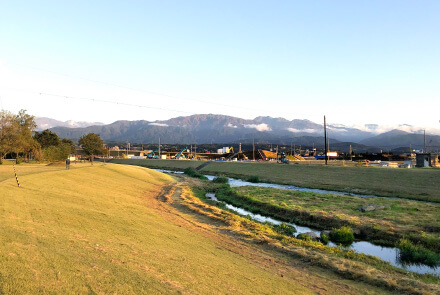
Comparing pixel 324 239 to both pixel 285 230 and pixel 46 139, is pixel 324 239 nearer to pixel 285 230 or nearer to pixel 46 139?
pixel 285 230

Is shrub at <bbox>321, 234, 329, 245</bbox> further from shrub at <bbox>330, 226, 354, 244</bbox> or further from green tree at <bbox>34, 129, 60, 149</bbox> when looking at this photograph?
green tree at <bbox>34, 129, 60, 149</bbox>

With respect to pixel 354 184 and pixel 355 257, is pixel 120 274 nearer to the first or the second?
pixel 355 257

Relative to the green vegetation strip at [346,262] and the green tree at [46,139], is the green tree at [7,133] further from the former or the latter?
the green vegetation strip at [346,262]

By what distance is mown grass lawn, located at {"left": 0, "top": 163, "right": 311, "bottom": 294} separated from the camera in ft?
23.5

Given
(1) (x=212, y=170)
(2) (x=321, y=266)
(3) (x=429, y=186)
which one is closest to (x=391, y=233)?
(2) (x=321, y=266)

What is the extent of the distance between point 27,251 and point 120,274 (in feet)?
9.27

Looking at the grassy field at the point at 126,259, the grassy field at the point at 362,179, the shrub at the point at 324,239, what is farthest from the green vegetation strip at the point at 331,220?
the grassy field at the point at 362,179

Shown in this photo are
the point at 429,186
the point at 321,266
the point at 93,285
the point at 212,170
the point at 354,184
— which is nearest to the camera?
the point at 93,285

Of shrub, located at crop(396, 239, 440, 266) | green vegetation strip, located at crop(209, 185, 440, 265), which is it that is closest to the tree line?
green vegetation strip, located at crop(209, 185, 440, 265)

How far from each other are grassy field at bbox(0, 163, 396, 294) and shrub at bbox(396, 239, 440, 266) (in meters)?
6.14

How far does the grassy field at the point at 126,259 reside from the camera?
726cm

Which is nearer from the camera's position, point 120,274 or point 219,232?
point 120,274

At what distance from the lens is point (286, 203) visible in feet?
91.4

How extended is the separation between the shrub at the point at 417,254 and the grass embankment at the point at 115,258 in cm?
645
